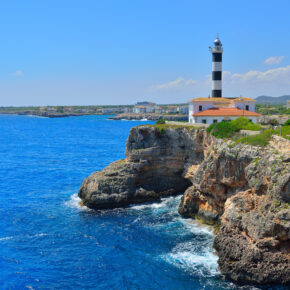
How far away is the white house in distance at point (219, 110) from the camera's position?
4375 cm

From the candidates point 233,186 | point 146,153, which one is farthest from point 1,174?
point 233,186

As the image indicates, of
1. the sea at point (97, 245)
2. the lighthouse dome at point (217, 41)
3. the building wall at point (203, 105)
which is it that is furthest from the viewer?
the lighthouse dome at point (217, 41)

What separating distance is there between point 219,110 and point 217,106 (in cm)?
314

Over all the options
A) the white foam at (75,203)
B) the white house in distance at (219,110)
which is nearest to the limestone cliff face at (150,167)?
the white foam at (75,203)

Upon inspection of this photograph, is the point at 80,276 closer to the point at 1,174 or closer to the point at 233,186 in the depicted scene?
the point at 233,186

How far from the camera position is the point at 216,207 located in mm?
31469

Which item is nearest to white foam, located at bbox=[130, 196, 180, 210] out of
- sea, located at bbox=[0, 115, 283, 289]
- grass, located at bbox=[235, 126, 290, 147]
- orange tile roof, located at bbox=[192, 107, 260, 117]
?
sea, located at bbox=[0, 115, 283, 289]

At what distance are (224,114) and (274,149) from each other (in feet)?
64.8

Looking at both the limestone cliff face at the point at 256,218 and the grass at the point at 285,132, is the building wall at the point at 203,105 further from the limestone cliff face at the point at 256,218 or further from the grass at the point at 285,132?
the limestone cliff face at the point at 256,218

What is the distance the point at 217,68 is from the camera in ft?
174

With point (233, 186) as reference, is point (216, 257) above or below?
below

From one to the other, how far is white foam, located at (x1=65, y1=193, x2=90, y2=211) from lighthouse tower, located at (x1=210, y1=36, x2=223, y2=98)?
2694cm

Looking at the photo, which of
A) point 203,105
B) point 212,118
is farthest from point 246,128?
point 203,105

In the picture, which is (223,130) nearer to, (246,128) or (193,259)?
(246,128)
